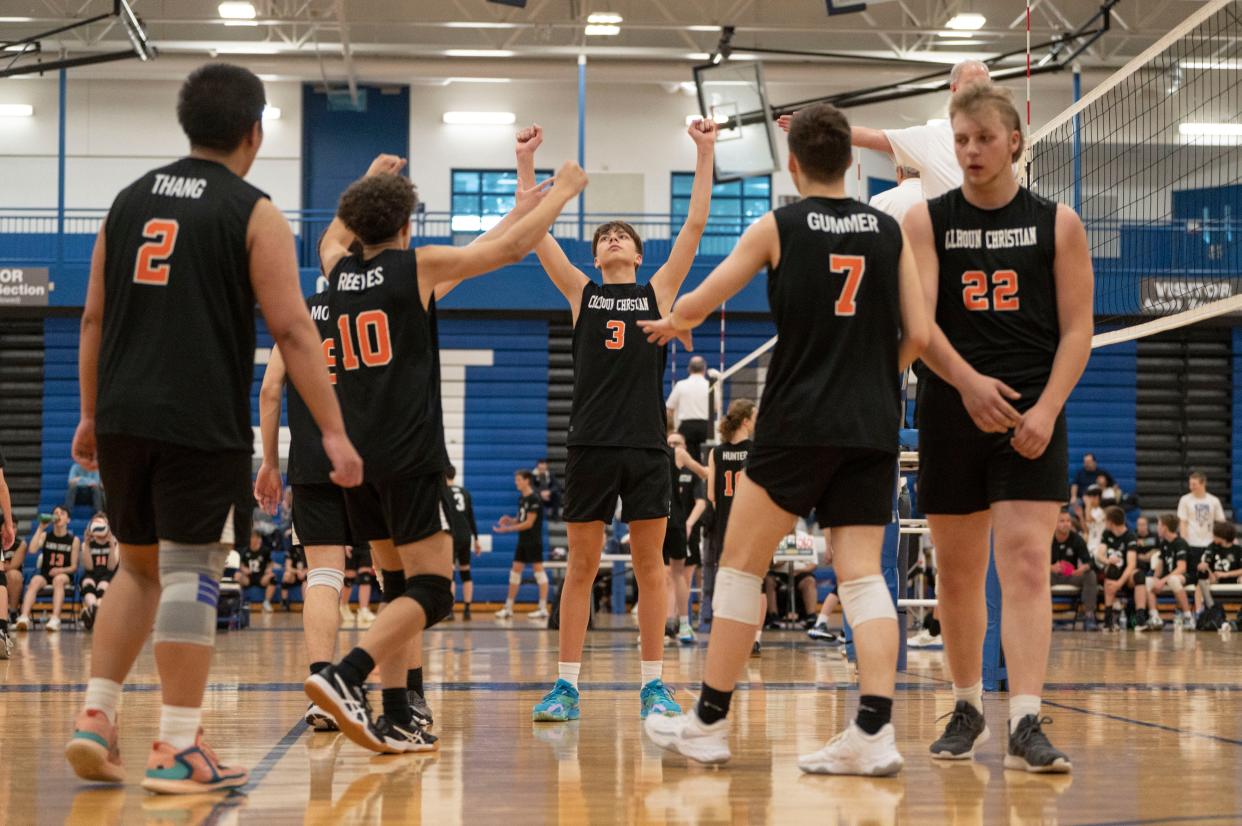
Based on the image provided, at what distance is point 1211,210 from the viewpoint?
23.4 m

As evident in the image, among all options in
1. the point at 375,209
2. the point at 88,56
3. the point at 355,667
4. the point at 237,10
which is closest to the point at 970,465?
the point at 355,667

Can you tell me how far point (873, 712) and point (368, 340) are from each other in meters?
1.92

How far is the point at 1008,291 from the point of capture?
13.3ft

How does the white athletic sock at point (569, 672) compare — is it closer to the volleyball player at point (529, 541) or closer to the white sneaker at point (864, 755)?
the white sneaker at point (864, 755)

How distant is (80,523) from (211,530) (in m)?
18.3

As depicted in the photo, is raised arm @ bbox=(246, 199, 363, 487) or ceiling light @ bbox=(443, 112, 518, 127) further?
ceiling light @ bbox=(443, 112, 518, 127)

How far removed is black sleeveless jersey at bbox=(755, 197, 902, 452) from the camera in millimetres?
3826

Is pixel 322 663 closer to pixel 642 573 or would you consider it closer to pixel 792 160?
pixel 642 573

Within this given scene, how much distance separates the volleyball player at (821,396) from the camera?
382 cm

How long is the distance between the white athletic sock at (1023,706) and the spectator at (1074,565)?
12823 mm

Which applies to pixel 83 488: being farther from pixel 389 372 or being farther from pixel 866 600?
pixel 866 600

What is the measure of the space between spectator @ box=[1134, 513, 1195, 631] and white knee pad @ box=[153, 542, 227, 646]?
1425 centimetres

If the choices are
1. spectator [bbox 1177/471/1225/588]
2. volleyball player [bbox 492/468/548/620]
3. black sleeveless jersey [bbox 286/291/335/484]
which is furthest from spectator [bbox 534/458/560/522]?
black sleeveless jersey [bbox 286/291/335/484]

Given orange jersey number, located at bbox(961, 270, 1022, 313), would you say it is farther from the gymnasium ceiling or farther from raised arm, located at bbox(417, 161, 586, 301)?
the gymnasium ceiling
